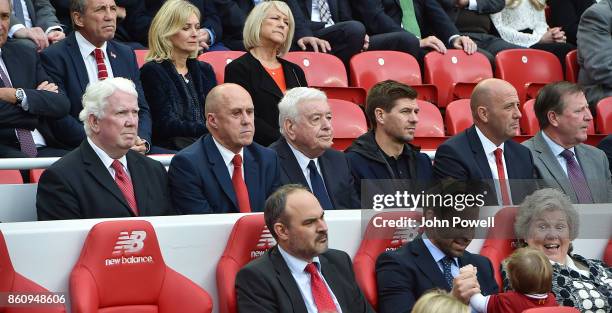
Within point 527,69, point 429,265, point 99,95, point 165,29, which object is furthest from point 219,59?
point 429,265

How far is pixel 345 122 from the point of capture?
285 inches

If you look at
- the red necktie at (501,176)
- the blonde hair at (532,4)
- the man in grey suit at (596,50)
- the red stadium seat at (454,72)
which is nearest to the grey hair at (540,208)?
the red necktie at (501,176)

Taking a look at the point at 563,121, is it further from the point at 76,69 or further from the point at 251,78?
the point at 76,69

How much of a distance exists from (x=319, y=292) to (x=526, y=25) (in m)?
5.45

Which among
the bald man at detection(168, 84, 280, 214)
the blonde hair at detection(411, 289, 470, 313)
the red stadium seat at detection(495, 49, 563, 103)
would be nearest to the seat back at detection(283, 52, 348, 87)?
the red stadium seat at detection(495, 49, 563, 103)

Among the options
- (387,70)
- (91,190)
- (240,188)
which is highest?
(387,70)

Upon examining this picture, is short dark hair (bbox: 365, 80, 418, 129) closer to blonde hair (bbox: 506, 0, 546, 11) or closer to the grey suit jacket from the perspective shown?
the grey suit jacket

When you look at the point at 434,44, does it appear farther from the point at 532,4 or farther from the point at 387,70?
the point at 532,4

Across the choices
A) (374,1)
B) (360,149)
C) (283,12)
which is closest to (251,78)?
(283,12)

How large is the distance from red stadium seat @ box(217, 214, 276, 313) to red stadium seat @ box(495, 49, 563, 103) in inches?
165

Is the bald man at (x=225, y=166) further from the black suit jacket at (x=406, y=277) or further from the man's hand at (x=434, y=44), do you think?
the man's hand at (x=434, y=44)

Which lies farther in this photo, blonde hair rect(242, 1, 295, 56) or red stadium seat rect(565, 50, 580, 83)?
red stadium seat rect(565, 50, 580, 83)

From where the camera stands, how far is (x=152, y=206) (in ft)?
16.9

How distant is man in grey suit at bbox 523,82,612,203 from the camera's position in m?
6.45
